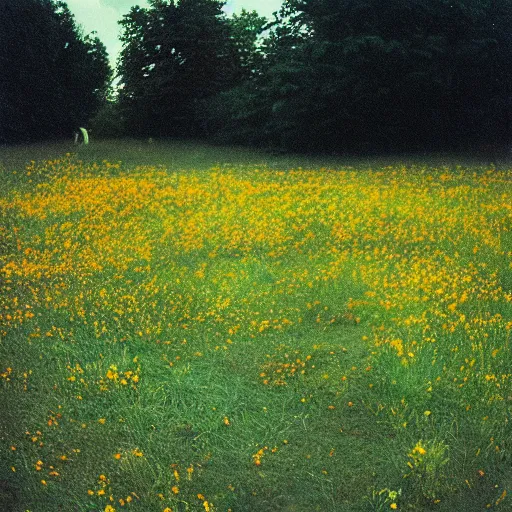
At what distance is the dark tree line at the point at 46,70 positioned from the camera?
5109mm

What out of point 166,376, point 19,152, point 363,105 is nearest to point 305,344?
point 166,376

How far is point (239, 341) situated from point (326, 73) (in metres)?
6.59

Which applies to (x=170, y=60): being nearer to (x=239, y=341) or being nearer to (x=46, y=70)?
(x=46, y=70)

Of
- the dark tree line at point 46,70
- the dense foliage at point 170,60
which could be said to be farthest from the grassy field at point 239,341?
the dense foliage at point 170,60

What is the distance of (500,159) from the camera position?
27.2ft

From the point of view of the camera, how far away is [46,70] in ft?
17.1

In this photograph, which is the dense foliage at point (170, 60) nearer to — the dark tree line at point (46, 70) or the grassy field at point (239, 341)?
the dark tree line at point (46, 70)

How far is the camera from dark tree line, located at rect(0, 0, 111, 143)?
16.8 ft

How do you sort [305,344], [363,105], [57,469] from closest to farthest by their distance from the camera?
[57,469]
[305,344]
[363,105]

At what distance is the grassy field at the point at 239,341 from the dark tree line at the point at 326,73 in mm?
625

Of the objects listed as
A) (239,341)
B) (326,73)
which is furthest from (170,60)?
(326,73)

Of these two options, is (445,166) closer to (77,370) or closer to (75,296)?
(75,296)

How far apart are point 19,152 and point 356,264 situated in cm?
312

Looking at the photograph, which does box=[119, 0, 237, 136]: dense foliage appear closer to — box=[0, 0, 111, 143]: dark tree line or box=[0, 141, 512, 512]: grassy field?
box=[0, 0, 111, 143]: dark tree line
